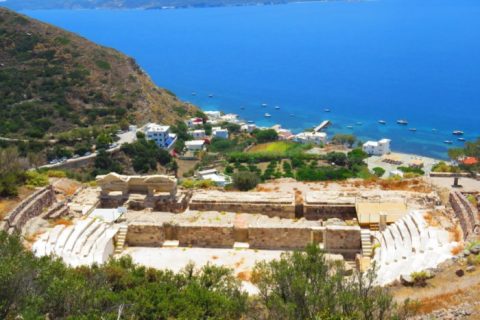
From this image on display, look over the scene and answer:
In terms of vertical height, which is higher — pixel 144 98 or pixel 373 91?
pixel 144 98

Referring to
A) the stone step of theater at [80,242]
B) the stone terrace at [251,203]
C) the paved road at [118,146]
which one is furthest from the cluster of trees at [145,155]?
the stone step of theater at [80,242]

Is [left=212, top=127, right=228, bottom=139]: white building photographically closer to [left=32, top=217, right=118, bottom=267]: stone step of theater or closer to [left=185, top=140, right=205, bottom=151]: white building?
[left=185, top=140, right=205, bottom=151]: white building

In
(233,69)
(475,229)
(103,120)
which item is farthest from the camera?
(233,69)

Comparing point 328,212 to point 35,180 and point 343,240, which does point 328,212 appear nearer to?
point 343,240

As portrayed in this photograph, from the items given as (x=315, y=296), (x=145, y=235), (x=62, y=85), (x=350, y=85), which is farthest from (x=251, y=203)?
(x=350, y=85)

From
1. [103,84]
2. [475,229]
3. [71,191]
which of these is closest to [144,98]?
[103,84]

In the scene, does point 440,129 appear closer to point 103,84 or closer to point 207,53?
point 103,84

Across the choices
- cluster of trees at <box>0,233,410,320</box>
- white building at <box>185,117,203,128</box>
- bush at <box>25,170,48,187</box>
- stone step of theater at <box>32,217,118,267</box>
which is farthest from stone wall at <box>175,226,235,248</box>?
white building at <box>185,117,203,128</box>

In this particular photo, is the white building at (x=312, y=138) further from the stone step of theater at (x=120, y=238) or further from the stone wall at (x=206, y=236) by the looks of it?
the stone step of theater at (x=120, y=238)
